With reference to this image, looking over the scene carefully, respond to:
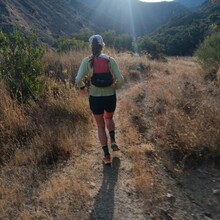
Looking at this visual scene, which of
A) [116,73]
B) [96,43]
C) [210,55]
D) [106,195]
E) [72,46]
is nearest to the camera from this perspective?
[106,195]

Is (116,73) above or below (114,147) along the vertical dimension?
above

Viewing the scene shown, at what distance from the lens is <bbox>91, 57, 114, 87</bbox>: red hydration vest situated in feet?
14.3

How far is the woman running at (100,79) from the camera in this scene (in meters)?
4.37

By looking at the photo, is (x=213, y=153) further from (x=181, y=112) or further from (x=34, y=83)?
(x=34, y=83)

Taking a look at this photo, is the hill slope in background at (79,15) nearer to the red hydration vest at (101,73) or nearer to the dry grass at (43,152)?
the dry grass at (43,152)

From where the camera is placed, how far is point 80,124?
6.03 meters

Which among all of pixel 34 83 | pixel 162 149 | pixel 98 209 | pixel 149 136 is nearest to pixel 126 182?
pixel 98 209

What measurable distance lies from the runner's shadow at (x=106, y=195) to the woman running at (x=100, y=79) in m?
0.16

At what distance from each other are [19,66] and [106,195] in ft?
12.8

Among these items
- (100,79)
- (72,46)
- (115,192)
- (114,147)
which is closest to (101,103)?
(100,79)

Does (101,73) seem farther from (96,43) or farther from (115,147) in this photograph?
(115,147)

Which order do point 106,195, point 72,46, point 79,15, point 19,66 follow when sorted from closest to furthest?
point 106,195, point 19,66, point 72,46, point 79,15

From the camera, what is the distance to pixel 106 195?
12.6 feet

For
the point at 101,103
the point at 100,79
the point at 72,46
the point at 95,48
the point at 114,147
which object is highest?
the point at 95,48
